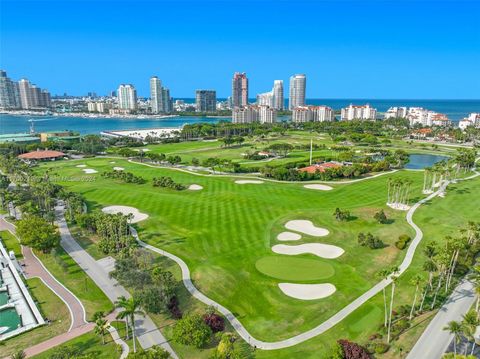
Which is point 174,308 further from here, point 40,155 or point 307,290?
point 40,155

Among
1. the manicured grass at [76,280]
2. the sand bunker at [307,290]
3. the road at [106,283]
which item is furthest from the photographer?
the sand bunker at [307,290]

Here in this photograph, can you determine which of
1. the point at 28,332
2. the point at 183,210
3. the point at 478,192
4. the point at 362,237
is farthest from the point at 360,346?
the point at 478,192

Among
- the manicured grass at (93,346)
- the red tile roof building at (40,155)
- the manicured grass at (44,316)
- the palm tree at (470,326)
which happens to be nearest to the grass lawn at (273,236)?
the palm tree at (470,326)

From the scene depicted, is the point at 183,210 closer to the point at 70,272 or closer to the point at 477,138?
the point at 70,272

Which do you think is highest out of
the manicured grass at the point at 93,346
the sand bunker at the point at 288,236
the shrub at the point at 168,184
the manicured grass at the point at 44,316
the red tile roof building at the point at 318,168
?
the red tile roof building at the point at 318,168

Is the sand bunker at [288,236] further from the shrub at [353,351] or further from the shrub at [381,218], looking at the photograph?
the shrub at [353,351]

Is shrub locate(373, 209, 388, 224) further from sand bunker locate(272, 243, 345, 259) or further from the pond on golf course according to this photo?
the pond on golf course
